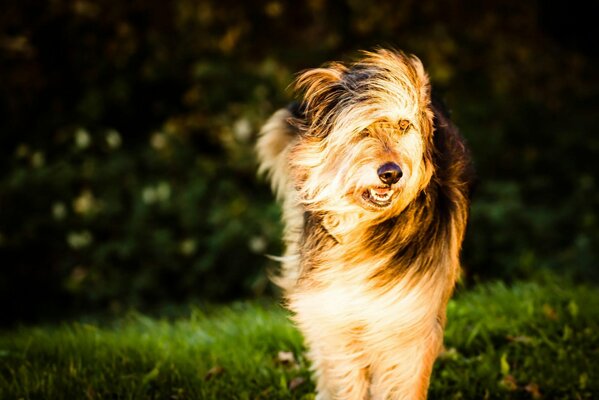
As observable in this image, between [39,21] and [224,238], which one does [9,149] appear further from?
[224,238]

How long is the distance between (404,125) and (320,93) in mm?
383

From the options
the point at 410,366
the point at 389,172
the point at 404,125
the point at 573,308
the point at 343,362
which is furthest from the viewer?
the point at 573,308

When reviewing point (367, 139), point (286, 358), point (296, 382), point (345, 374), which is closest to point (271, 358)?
point (286, 358)

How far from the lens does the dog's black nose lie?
259cm

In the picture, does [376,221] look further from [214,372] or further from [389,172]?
[214,372]

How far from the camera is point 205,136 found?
7.62m

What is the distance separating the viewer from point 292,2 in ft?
26.4

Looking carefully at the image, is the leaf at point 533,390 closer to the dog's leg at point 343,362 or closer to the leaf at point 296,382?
the dog's leg at point 343,362

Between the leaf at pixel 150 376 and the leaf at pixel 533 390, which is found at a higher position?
the leaf at pixel 150 376

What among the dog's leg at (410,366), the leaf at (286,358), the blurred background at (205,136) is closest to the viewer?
the dog's leg at (410,366)

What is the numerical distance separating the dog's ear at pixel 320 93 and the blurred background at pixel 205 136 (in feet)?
11.8

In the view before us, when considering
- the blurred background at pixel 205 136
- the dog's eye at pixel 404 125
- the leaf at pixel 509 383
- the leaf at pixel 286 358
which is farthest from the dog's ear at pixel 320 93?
the blurred background at pixel 205 136

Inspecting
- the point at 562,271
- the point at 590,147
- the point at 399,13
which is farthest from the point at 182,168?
the point at 590,147

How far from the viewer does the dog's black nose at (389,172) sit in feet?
8.49
